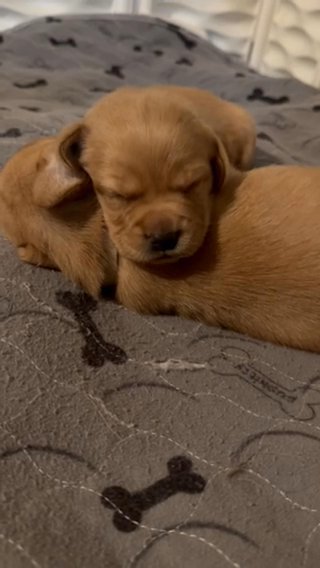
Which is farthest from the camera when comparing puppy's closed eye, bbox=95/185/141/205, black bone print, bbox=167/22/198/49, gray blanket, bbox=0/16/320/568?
black bone print, bbox=167/22/198/49

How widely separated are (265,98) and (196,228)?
4.85 ft

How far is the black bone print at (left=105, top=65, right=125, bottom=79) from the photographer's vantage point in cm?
277

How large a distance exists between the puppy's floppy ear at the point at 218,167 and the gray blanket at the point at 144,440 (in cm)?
26

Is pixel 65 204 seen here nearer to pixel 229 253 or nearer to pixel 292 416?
pixel 229 253

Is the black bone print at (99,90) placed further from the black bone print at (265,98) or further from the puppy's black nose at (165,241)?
the puppy's black nose at (165,241)

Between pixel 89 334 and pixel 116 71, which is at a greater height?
pixel 89 334

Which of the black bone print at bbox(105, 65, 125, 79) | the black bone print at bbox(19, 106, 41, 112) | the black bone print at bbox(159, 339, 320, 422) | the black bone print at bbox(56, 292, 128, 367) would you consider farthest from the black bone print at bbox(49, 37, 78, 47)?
the black bone print at bbox(159, 339, 320, 422)

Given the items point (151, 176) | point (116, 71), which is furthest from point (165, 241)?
point (116, 71)

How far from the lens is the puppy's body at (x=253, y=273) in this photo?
125 cm

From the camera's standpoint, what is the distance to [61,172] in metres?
1.30

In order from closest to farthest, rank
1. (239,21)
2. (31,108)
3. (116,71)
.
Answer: (31,108) → (116,71) → (239,21)

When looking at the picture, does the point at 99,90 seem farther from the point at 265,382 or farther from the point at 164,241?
the point at 265,382

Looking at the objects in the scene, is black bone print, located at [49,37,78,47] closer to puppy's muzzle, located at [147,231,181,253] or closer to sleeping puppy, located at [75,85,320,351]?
sleeping puppy, located at [75,85,320,351]

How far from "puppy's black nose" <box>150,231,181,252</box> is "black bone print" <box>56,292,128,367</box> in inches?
6.6
